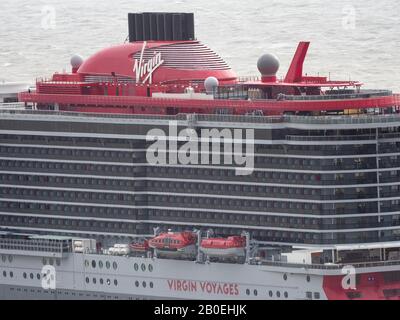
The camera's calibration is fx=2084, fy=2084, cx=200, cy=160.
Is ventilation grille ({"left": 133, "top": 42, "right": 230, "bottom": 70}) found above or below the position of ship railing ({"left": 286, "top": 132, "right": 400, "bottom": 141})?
above

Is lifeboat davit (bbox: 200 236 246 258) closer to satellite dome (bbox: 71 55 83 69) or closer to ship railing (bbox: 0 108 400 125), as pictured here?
ship railing (bbox: 0 108 400 125)

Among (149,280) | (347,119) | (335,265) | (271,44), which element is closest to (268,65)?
(347,119)

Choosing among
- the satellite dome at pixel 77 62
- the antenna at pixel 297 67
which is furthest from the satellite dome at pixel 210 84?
the satellite dome at pixel 77 62

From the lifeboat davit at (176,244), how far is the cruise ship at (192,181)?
0.08 m

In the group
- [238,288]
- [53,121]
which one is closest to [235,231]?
[238,288]

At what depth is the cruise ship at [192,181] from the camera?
357 feet

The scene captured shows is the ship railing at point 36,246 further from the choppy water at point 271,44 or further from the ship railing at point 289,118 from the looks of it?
the choppy water at point 271,44

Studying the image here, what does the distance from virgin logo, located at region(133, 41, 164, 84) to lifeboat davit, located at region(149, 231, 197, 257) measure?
11935 mm

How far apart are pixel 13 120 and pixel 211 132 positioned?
13.6m

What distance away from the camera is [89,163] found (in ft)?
383

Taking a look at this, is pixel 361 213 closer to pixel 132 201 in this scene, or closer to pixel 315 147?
pixel 315 147

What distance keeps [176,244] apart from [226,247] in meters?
3.06

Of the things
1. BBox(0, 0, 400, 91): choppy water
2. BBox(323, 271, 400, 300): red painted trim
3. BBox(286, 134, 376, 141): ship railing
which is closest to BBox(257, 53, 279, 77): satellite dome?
BBox(286, 134, 376, 141): ship railing

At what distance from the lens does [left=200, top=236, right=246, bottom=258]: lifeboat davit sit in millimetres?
110125
